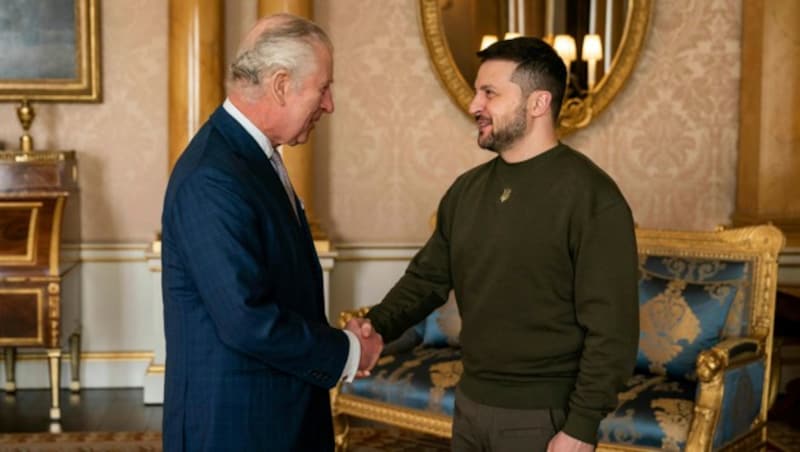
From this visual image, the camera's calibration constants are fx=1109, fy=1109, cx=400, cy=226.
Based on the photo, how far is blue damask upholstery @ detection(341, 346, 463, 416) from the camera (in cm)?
423

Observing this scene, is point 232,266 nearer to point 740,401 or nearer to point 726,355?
point 726,355

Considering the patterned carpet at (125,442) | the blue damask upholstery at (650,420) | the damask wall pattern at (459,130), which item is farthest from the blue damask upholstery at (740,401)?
the damask wall pattern at (459,130)

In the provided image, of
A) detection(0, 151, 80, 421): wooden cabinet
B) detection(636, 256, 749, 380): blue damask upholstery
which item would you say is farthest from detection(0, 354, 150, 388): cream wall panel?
detection(636, 256, 749, 380): blue damask upholstery

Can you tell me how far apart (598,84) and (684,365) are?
197 centimetres

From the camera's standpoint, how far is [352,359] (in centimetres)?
229

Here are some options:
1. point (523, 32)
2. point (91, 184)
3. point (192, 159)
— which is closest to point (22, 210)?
point (91, 184)

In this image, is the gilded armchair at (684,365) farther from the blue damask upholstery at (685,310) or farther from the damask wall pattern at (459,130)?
the damask wall pattern at (459,130)

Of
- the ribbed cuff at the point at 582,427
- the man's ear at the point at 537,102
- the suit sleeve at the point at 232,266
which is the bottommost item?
the ribbed cuff at the point at 582,427

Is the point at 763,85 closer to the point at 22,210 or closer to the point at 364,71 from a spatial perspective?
the point at 364,71

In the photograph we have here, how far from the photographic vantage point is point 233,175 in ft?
6.95

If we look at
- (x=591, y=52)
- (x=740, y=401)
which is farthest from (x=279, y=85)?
(x=591, y=52)

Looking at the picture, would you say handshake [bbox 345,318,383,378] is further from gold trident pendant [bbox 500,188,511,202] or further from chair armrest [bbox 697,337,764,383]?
chair armrest [bbox 697,337,764,383]

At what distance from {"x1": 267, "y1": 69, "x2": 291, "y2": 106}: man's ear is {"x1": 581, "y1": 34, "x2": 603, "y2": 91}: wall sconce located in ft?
12.0

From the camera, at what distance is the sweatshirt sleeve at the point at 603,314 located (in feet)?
7.74
